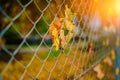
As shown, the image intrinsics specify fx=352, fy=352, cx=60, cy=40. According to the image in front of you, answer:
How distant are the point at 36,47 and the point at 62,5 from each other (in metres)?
0.39

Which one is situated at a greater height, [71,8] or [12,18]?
[71,8]

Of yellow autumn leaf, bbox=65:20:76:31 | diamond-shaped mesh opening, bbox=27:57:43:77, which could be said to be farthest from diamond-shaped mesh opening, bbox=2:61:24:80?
yellow autumn leaf, bbox=65:20:76:31

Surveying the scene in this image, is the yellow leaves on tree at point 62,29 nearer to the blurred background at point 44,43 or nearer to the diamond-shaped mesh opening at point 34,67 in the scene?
the blurred background at point 44,43

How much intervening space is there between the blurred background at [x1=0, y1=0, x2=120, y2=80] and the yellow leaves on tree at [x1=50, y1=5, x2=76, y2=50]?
3cm

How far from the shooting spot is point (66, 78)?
2092 millimetres

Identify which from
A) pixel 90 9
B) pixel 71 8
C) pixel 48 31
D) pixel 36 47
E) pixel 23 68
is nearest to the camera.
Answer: pixel 23 68

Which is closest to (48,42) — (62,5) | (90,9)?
(62,5)

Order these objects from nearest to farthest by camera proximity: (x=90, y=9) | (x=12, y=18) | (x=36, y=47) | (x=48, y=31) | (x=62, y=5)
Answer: (x=12, y=18)
(x=36, y=47)
(x=48, y=31)
(x=62, y=5)
(x=90, y=9)

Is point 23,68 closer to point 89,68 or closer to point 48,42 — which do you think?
point 48,42

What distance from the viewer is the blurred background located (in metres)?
1.40

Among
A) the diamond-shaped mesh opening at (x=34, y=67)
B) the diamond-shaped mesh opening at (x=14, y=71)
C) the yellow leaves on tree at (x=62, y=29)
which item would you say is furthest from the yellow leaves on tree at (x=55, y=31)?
the diamond-shaped mesh opening at (x=14, y=71)

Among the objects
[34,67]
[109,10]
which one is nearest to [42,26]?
[34,67]

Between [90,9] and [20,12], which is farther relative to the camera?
[90,9]

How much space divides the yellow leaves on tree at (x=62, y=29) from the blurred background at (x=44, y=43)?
0.03 m
